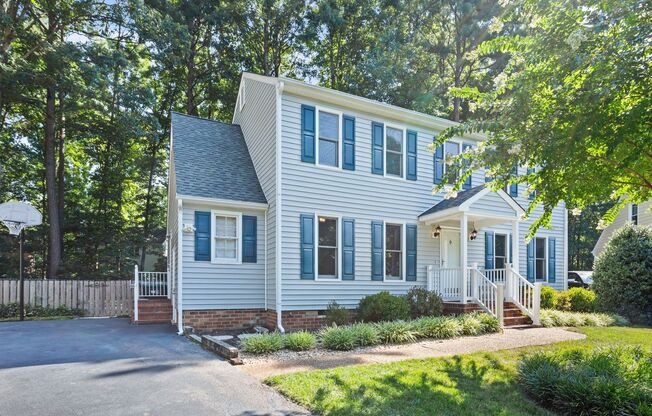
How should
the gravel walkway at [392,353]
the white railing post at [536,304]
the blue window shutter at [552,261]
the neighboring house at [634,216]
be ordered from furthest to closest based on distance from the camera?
the neighboring house at [634,216], the blue window shutter at [552,261], the white railing post at [536,304], the gravel walkway at [392,353]

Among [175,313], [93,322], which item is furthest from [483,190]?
[93,322]

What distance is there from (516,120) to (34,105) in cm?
2079

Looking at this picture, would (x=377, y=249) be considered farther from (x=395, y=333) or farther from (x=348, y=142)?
(x=395, y=333)

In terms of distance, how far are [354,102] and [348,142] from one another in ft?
3.61

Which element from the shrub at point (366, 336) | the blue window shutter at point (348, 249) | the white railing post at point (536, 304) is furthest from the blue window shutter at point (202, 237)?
the white railing post at point (536, 304)

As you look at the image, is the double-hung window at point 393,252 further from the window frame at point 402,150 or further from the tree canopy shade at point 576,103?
the tree canopy shade at point 576,103

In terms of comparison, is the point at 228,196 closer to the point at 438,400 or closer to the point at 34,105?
the point at 438,400

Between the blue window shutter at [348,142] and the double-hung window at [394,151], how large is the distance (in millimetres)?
1198

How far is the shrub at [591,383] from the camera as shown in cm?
427

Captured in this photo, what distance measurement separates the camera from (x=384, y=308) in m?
10.2

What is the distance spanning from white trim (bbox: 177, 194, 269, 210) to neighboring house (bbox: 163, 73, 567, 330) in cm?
3

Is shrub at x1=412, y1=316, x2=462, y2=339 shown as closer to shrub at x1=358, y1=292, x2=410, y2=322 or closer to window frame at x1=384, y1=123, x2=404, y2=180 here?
shrub at x1=358, y1=292, x2=410, y2=322

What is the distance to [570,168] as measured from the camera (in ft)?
19.2

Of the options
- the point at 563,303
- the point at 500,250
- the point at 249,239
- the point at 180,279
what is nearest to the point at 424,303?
the point at 500,250
